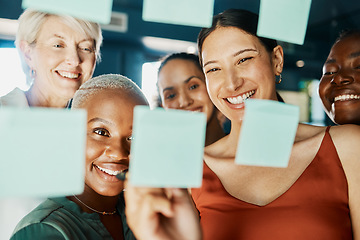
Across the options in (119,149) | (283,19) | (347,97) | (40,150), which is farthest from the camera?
(347,97)

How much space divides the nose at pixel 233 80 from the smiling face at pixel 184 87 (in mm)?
749

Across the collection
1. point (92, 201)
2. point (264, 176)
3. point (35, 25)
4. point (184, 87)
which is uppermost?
point (35, 25)

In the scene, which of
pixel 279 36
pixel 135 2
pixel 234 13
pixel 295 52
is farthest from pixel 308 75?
pixel 279 36

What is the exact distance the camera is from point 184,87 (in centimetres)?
165

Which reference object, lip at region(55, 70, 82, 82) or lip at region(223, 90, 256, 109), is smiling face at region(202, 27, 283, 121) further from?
lip at region(55, 70, 82, 82)

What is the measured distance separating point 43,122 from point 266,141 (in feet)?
0.91

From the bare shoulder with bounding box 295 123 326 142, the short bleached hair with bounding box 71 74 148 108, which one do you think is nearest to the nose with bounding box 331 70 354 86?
the bare shoulder with bounding box 295 123 326 142

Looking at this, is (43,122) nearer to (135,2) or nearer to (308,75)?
(135,2)

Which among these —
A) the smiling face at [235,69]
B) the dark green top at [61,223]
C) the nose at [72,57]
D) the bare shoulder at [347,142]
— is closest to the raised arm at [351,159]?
the bare shoulder at [347,142]

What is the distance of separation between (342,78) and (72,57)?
768 millimetres

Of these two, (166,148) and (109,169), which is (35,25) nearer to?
(109,169)

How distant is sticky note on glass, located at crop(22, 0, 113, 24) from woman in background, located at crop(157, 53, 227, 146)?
1195 millimetres

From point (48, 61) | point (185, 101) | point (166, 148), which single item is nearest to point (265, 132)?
point (166, 148)

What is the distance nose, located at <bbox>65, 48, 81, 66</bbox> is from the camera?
0.84 metres
